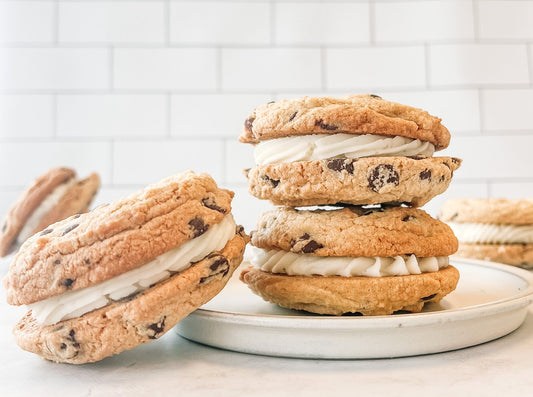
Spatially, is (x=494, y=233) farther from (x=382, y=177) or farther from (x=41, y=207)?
(x=41, y=207)

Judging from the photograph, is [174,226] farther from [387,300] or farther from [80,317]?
[387,300]

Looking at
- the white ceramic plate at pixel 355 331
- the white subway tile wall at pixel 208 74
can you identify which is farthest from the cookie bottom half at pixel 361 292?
the white subway tile wall at pixel 208 74

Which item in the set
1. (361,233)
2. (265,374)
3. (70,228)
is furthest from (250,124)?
(265,374)

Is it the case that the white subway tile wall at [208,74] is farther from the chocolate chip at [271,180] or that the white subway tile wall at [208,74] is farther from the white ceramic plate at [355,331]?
the white ceramic plate at [355,331]

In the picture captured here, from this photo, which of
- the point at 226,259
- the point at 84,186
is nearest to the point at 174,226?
the point at 226,259

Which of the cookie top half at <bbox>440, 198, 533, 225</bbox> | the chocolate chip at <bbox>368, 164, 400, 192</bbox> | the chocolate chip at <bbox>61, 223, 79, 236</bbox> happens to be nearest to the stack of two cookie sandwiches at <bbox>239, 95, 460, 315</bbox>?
the chocolate chip at <bbox>368, 164, 400, 192</bbox>
